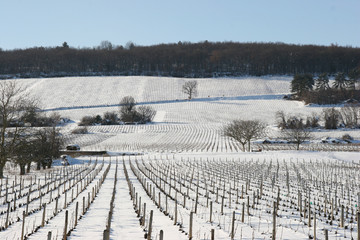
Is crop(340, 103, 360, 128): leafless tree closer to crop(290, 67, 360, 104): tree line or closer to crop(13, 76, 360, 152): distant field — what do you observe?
crop(13, 76, 360, 152): distant field

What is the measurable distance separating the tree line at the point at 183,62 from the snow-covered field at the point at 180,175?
21.8 m

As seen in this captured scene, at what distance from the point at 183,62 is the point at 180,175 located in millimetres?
150822

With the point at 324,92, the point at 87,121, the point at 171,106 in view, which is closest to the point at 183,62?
the point at 171,106

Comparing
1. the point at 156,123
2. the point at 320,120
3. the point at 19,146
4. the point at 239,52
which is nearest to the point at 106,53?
the point at 239,52

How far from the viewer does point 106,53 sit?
187000mm

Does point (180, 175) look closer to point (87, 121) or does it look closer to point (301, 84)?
point (87, 121)

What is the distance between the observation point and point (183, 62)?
17425 cm

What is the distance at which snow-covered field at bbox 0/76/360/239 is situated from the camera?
37.5 ft

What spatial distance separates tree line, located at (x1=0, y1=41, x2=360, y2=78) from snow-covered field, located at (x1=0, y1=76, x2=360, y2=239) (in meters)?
21.8

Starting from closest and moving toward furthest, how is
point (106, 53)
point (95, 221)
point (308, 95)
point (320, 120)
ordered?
point (95, 221) < point (320, 120) < point (308, 95) < point (106, 53)

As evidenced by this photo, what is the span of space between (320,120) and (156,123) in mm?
36759

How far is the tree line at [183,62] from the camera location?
16100cm

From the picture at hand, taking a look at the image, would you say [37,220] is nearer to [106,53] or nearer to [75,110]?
[75,110]

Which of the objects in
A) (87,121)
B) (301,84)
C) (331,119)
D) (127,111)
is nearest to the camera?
(331,119)
